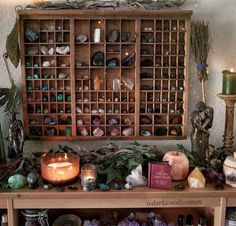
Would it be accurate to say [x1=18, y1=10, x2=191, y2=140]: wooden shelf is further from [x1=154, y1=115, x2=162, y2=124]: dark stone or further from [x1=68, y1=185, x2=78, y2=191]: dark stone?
[x1=68, y1=185, x2=78, y2=191]: dark stone

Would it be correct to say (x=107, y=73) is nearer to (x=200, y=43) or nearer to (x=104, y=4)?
(x=104, y=4)

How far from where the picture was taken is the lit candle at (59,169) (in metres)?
1.26

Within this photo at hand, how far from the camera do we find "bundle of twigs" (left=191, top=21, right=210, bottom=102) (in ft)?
4.77

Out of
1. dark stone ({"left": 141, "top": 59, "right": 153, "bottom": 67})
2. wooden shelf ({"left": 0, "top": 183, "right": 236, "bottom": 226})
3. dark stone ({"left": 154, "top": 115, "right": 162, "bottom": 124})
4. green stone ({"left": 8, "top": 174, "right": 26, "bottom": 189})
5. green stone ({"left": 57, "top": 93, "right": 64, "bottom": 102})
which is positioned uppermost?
dark stone ({"left": 141, "top": 59, "right": 153, "bottom": 67})

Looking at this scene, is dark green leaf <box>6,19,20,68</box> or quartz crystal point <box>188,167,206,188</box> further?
dark green leaf <box>6,19,20,68</box>

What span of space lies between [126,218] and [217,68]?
866 millimetres

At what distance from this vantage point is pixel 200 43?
1458 mm

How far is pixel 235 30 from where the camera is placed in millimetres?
1502

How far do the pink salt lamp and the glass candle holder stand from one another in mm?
336

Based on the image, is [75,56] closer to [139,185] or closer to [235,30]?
[139,185]

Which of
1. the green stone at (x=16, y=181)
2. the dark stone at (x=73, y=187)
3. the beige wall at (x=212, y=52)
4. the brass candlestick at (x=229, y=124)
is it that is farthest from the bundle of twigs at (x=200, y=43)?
the green stone at (x=16, y=181)

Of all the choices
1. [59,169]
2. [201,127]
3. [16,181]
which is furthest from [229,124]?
[16,181]

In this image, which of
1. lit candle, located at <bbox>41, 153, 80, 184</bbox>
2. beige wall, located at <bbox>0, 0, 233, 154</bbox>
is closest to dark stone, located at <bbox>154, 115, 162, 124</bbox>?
beige wall, located at <bbox>0, 0, 233, 154</bbox>

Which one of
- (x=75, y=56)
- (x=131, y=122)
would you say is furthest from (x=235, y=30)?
(x=75, y=56)
